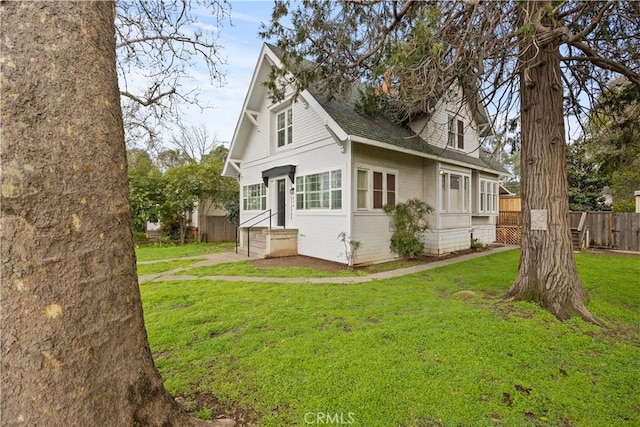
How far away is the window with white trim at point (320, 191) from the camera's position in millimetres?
9523

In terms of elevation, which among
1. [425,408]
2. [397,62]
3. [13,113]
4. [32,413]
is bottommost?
[425,408]

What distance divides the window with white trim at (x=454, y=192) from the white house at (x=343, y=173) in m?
0.04

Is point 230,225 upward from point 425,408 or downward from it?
upward

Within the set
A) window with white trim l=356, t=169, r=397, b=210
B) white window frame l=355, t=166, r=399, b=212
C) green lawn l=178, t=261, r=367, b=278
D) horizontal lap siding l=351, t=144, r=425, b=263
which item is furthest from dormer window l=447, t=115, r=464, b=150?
green lawn l=178, t=261, r=367, b=278

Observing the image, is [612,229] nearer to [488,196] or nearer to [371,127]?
[488,196]

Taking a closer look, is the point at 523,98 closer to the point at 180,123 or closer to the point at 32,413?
the point at 32,413

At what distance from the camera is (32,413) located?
1.39 metres

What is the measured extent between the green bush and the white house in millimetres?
262

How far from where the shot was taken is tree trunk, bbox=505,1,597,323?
4.63 meters

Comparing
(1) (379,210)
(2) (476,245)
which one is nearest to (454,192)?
(2) (476,245)

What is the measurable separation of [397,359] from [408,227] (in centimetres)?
761

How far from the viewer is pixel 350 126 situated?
358 inches

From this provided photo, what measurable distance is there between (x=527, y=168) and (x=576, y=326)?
95.6 inches

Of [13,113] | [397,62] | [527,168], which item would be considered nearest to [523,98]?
[527,168]
